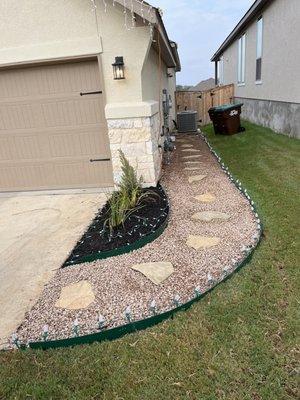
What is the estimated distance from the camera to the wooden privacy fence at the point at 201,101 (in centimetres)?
1498

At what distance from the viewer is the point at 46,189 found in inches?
244

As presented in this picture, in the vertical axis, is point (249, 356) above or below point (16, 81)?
below

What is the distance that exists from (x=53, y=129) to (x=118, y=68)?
5.47 ft

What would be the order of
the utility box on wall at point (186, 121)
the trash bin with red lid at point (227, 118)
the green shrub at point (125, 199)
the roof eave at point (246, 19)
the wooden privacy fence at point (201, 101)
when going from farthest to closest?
the wooden privacy fence at point (201, 101), the utility box on wall at point (186, 121), the roof eave at point (246, 19), the trash bin with red lid at point (227, 118), the green shrub at point (125, 199)

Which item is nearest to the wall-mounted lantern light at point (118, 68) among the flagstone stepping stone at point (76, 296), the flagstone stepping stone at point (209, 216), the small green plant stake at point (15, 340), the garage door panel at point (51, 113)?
the garage door panel at point (51, 113)

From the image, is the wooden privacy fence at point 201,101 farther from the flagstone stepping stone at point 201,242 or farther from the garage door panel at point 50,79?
the flagstone stepping stone at point 201,242

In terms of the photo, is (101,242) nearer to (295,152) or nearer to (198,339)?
(198,339)

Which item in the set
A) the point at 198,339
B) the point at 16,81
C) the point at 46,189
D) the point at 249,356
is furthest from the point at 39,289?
the point at 16,81

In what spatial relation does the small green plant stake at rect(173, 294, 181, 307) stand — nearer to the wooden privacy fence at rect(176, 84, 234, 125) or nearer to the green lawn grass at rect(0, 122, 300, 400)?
the green lawn grass at rect(0, 122, 300, 400)

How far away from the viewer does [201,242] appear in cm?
368

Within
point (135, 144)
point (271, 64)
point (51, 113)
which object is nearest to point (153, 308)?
point (135, 144)

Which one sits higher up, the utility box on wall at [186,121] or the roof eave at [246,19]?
the roof eave at [246,19]

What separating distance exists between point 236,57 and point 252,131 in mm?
7448

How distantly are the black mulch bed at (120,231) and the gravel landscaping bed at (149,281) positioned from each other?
0.16 m
